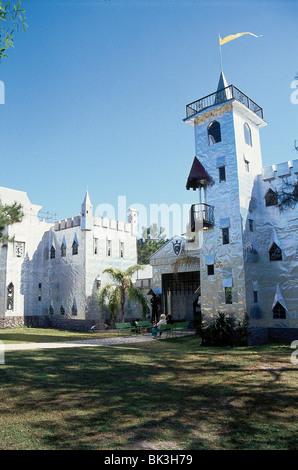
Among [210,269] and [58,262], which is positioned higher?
[58,262]

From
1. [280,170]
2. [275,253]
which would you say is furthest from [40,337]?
[280,170]

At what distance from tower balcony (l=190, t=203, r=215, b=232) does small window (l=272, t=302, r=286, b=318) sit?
5.20m

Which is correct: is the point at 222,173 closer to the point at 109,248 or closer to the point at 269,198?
the point at 269,198

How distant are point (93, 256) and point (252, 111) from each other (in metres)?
17.0

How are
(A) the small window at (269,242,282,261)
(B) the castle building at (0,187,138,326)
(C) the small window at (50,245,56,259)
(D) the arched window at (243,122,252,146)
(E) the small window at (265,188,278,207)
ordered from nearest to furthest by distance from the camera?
(A) the small window at (269,242,282,261) < (E) the small window at (265,188,278,207) < (D) the arched window at (243,122,252,146) < (B) the castle building at (0,187,138,326) < (C) the small window at (50,245,56,259)

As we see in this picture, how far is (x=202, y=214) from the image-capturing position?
17859mm

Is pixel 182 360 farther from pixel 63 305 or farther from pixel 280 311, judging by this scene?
pixel 63 305

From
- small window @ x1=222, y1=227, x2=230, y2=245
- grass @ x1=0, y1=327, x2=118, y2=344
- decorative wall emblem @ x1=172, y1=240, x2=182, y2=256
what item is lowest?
grass @ x1=0, y1=327, x2=118, y2=344

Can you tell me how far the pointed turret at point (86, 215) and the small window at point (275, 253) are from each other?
15.7 meters

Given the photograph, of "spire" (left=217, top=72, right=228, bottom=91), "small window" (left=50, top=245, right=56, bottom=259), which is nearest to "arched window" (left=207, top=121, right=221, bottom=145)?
"spire" (left=217, top=72, right=228, bottom=91)

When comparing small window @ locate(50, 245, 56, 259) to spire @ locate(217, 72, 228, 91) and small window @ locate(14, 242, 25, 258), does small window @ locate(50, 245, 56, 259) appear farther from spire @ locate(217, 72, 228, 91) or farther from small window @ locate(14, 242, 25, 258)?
spire @ locate(217, 72, 228, 91)

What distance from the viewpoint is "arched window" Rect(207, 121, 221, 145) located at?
62.0 ft

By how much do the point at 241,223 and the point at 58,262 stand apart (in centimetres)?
1931
